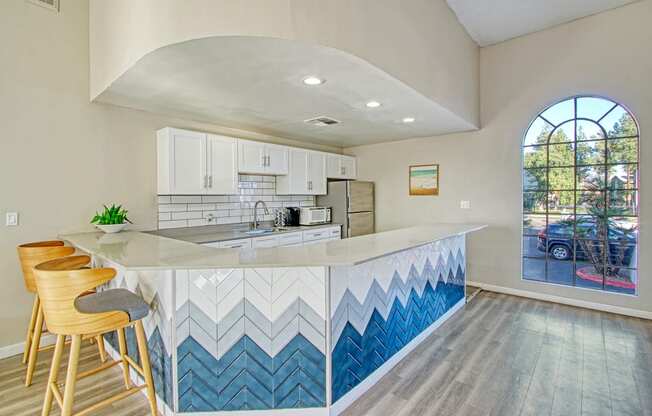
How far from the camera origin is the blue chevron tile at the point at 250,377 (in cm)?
184

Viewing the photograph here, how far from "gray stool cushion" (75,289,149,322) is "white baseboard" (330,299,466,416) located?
4.06ft

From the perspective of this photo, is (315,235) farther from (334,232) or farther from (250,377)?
(250,377)

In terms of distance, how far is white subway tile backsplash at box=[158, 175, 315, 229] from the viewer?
3648mm

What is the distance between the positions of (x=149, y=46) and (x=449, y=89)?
113 inches

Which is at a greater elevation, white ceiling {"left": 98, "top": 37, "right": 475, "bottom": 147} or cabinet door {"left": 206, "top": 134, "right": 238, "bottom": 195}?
white ceiling {"left": 98, "top": 37, "right": 475, "bottom": 147}

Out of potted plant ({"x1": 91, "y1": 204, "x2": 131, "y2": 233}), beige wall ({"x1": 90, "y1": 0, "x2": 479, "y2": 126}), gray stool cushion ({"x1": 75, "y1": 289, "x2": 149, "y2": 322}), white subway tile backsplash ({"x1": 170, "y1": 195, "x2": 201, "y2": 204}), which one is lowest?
gray stool cushion ({"x1": 75, "y1": 289, "x2": 149, "y2": 322})

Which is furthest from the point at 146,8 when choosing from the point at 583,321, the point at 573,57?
the point at 583,321

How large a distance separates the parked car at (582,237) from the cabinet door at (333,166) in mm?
2933

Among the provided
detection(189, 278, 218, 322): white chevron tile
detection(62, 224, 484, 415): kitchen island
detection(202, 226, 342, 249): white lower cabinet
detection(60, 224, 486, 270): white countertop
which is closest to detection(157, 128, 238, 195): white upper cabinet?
detection(202, 226, 342, 249): white lower cabinet

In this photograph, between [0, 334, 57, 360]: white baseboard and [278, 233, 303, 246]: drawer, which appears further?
[278, 233, 303, 246]: drawer

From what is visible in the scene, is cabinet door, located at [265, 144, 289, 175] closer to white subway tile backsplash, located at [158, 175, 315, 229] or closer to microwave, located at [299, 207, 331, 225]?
white subway tile backsplash, located at [158, 175, 315, 229]

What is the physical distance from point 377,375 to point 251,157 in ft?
9.40

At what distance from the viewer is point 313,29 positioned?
1.94 m

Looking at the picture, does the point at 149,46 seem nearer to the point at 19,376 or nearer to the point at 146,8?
the point at 146,8
